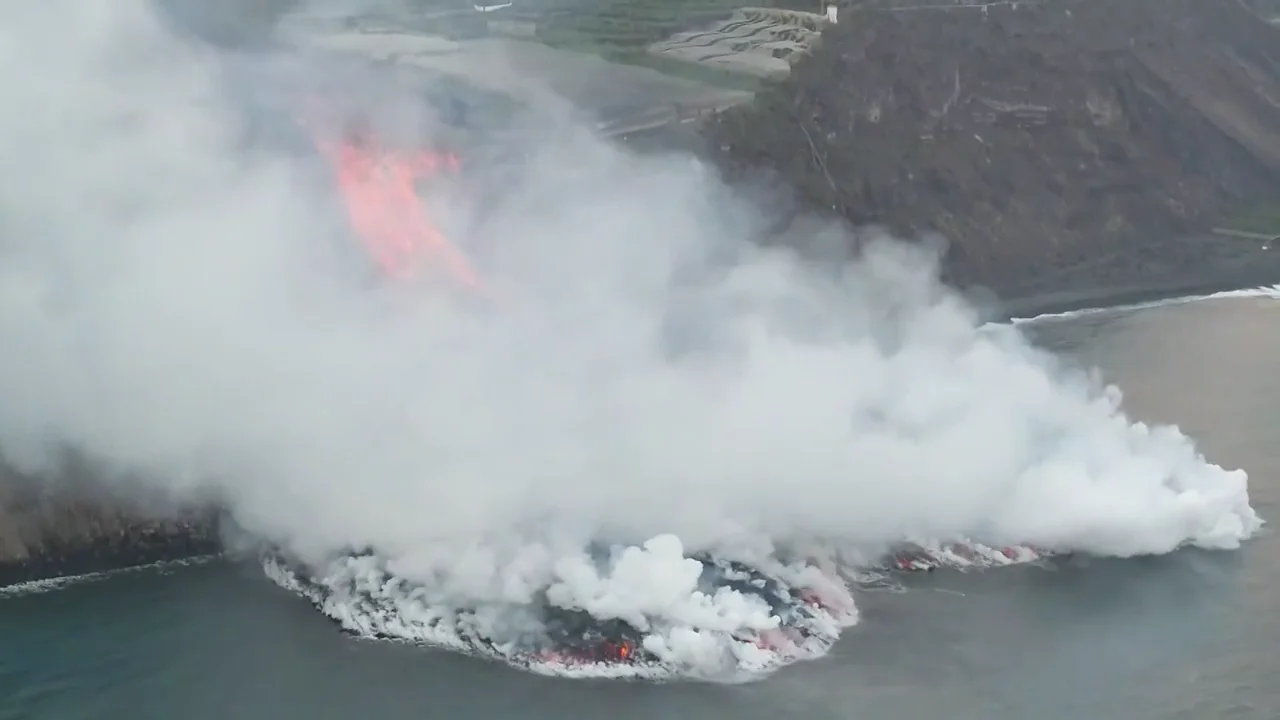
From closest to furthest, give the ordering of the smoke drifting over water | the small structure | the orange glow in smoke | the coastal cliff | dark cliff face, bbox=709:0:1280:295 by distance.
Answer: the smoke drifting over water, the orange glow in smoke, the small structure, the coastal cliff, dark cliff face, bbox=709:0:1280:295

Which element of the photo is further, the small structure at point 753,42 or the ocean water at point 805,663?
the small structure at point 753,42

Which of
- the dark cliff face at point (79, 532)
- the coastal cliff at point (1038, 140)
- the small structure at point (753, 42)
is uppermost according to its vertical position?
the small structure at point (753, 42)

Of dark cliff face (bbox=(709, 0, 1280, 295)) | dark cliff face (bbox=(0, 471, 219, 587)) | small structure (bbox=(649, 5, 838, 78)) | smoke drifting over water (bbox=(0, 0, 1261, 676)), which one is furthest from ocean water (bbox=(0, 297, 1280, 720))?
small structure (bbox=(649, 5, 838, 78))

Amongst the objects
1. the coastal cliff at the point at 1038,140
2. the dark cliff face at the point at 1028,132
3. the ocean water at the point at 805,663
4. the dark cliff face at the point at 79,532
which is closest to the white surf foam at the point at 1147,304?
the coastal cliff at the point at 1038,140

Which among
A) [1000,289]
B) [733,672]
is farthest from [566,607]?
[1000,289]

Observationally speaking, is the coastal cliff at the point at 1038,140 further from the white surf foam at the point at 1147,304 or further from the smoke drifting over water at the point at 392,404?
the smoke drifting over water at the point at 392,404

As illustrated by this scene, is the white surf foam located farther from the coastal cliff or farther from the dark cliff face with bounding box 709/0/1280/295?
the dark cliff face with bounding box 709/0/1280/295
